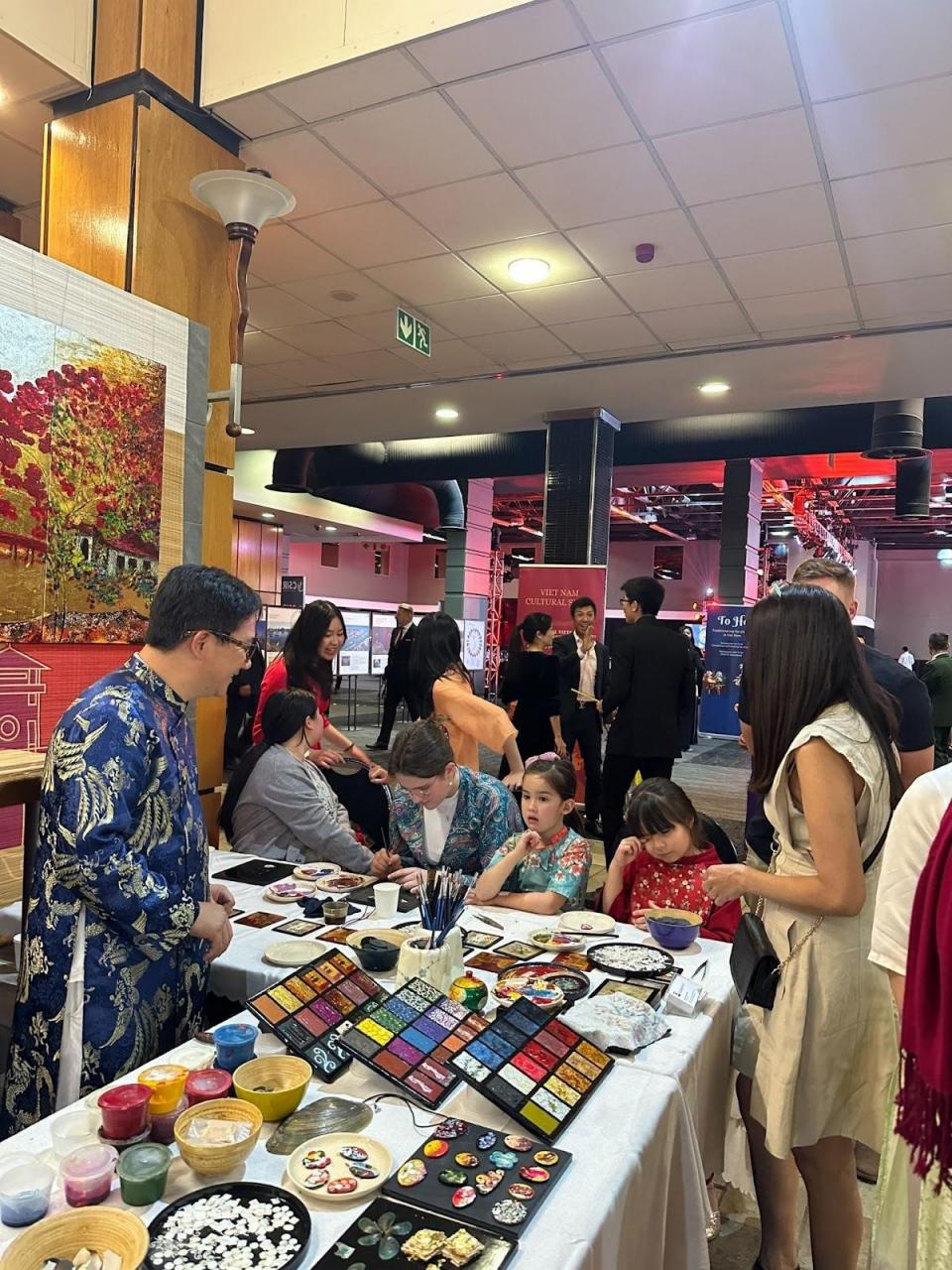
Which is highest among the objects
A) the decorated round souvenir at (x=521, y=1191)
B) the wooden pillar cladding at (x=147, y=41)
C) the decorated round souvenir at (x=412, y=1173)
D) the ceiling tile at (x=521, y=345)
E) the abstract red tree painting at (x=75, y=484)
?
the wooden pillar cladding at (x=147, y=41)

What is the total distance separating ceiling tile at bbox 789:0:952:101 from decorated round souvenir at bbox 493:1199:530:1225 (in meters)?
2.82

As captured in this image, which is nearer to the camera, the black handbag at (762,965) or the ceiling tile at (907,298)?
the black handbag at (762,965)

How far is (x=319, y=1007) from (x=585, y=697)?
4.35 meters

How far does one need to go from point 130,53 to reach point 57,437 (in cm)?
137

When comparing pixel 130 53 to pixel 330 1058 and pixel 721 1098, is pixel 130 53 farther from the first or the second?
pixel 721 1098

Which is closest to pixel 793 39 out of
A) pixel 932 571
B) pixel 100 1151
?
pixel 100 1151

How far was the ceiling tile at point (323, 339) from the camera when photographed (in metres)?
4.86

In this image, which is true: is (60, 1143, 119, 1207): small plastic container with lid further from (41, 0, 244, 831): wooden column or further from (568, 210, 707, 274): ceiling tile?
(568, 210, 707, 274): ceiling tile

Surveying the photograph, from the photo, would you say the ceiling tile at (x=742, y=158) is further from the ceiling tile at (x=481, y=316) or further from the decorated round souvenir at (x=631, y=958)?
the decorated round souvenir at (x=631, y=958)

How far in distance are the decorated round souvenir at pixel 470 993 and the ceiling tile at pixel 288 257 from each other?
3.22 metres

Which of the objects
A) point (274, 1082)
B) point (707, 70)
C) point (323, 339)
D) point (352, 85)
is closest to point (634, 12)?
point (707, 70)

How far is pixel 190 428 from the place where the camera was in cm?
265

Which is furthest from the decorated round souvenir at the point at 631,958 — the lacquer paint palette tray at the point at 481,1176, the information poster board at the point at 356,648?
the information poster board at the point at 356,648

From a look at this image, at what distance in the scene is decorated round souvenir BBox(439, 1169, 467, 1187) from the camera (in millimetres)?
1079
